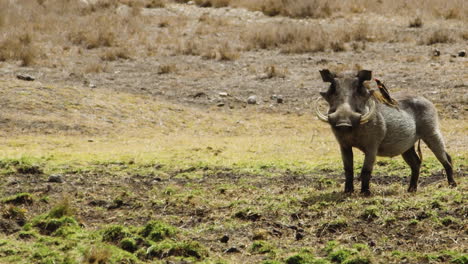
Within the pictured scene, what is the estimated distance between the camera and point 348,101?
24.1ft

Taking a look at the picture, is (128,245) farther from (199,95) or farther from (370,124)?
(199,95)

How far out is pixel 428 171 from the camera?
9.29 metres

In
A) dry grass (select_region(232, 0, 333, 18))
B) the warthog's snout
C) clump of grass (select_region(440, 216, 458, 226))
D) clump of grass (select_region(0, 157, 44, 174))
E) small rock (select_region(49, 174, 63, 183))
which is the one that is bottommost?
dry grass (select_region(232, 0, 333, 18))

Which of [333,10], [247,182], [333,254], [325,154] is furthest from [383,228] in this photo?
[333,10]

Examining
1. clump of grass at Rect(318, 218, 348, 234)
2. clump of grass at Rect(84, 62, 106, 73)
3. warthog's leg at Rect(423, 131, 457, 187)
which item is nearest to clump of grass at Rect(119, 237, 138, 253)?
clump of grass at Rect(318, 218, 348, 234)

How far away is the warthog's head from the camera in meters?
7.23

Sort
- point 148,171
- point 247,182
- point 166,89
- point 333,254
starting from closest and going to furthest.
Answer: point 333,254, point 247,182, point 148,171, point 166,89

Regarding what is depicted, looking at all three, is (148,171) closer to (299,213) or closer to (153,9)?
(299,213)

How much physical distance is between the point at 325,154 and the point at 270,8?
14.5 m

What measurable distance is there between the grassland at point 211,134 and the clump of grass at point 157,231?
0.02 metres

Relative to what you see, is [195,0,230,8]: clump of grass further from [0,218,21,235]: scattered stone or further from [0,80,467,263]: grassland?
[0,218,21,235]: scattered stone

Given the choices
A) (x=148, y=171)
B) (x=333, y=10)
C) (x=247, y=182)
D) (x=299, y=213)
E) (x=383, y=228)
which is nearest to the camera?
(x=383, y=228)

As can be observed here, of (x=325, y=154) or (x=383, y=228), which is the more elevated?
(x=383, y=228)

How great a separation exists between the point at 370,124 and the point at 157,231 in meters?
2.48
